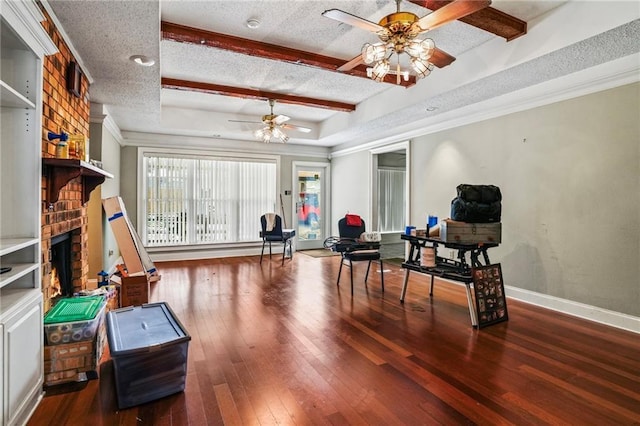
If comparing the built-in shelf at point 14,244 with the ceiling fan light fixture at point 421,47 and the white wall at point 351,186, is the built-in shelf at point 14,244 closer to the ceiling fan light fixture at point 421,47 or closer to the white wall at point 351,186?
the ceiling fan light fixture at point 421,47

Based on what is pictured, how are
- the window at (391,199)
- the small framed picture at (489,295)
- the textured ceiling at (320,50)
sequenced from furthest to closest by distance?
the window at (391,199) < the small framed picture at (489,295) < the textured ceiling at (320,50)

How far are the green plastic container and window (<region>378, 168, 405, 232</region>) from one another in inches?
251

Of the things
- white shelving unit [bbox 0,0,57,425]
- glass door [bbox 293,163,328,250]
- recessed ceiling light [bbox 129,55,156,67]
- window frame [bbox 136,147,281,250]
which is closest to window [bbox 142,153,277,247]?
window frame [bbox 136,147,281,250]

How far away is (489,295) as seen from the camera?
334cm

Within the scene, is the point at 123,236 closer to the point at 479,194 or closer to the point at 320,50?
the point at 320,50

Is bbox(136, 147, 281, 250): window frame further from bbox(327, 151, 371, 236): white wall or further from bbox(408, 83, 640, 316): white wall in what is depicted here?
bbox(408, 83, 640, 316): white wall

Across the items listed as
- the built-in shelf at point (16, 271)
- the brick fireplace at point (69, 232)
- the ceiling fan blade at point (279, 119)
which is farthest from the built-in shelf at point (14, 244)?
the ceiling fan blade at point (279, 119)

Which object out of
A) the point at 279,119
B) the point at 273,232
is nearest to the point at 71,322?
the point at 279,119

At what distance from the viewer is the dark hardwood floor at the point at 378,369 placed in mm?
1919

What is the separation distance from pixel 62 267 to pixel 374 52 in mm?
3189

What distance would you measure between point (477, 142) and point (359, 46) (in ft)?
7.29

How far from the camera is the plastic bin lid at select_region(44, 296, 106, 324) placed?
88.4 inches

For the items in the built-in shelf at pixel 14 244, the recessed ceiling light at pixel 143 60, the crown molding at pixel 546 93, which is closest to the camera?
the built-in shelf at pixel 14 244

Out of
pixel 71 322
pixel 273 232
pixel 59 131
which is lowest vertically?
pixel 71 322
